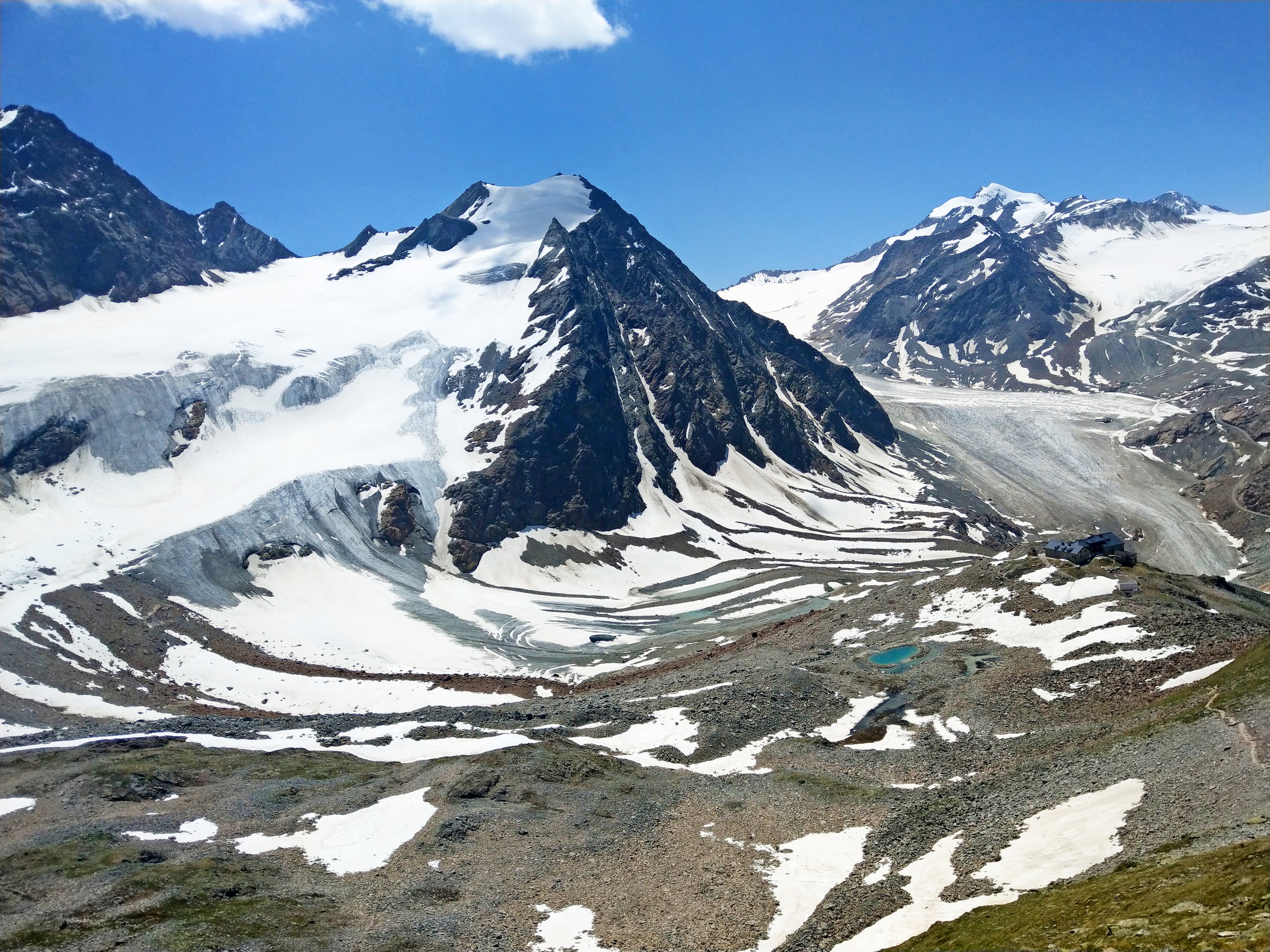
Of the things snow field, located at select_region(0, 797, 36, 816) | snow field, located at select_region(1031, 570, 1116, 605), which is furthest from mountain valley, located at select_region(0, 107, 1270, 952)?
snow field, located at select_region(1031, 570, 1116, 605)

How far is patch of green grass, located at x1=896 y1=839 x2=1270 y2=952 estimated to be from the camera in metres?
22.3

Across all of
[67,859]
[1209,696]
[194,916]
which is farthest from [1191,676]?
[67,859]

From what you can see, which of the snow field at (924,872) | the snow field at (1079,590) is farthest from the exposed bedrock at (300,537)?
the snow field at (924,872)

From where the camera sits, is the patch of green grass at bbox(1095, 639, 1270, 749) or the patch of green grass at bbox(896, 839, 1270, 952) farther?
the patch of green grass at bbox(1095, 639, 1270, 749)

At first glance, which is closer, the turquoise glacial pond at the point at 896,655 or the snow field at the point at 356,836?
the snow field at the point at 356,836

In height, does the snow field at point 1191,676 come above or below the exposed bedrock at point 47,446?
below

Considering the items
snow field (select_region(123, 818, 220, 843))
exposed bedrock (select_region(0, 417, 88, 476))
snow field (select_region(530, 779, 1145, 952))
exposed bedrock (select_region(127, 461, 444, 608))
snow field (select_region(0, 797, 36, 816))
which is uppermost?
exposed bedrock (select_region(0, 417, 88, 476))

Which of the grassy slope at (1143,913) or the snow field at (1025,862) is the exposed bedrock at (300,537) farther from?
the grassy slope at (1143,913)

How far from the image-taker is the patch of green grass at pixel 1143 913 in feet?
73.3

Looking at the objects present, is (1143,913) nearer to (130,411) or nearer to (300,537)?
(300,537)

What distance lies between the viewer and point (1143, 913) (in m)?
25.3

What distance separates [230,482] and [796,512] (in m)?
116

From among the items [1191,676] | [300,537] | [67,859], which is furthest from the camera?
[300,537]

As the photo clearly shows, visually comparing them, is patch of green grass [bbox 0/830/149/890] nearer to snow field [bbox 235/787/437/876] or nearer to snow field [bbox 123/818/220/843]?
snow field [bbox 123/818/220/843]
